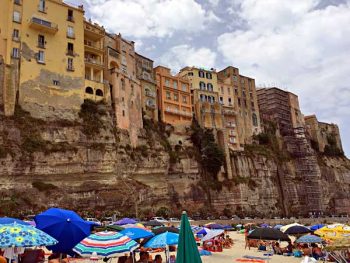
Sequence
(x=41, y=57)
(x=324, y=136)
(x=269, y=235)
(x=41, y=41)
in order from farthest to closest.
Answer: (x=324, y=136), (x=41, y=41), (x=41, y=57), (x=269, y=235)

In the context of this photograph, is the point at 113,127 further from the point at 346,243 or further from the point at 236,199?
the point at 346,243

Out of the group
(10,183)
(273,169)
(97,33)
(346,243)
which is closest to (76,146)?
(10,183)

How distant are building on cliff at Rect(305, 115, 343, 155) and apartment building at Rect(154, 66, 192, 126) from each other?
1564 inches

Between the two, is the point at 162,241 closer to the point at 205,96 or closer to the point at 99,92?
the point at 99,92

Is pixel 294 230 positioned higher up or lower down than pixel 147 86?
lower down

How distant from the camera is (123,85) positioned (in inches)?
1946

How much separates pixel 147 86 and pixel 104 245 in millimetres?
47824

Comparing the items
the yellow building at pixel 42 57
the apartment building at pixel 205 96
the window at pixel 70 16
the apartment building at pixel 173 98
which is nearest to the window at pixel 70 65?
the yellow building at pixel 42 57

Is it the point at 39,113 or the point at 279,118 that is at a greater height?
the point at 279,118

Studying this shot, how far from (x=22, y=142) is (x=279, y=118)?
56.9m

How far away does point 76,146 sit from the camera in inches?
1590

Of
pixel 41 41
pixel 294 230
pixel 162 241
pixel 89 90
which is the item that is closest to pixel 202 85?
pixel 89 90

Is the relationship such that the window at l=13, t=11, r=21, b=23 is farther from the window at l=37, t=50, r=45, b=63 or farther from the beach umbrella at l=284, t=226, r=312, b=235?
the beach umbrella at l=284, t=226, r=312, b=235

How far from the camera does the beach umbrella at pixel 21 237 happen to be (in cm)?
849
